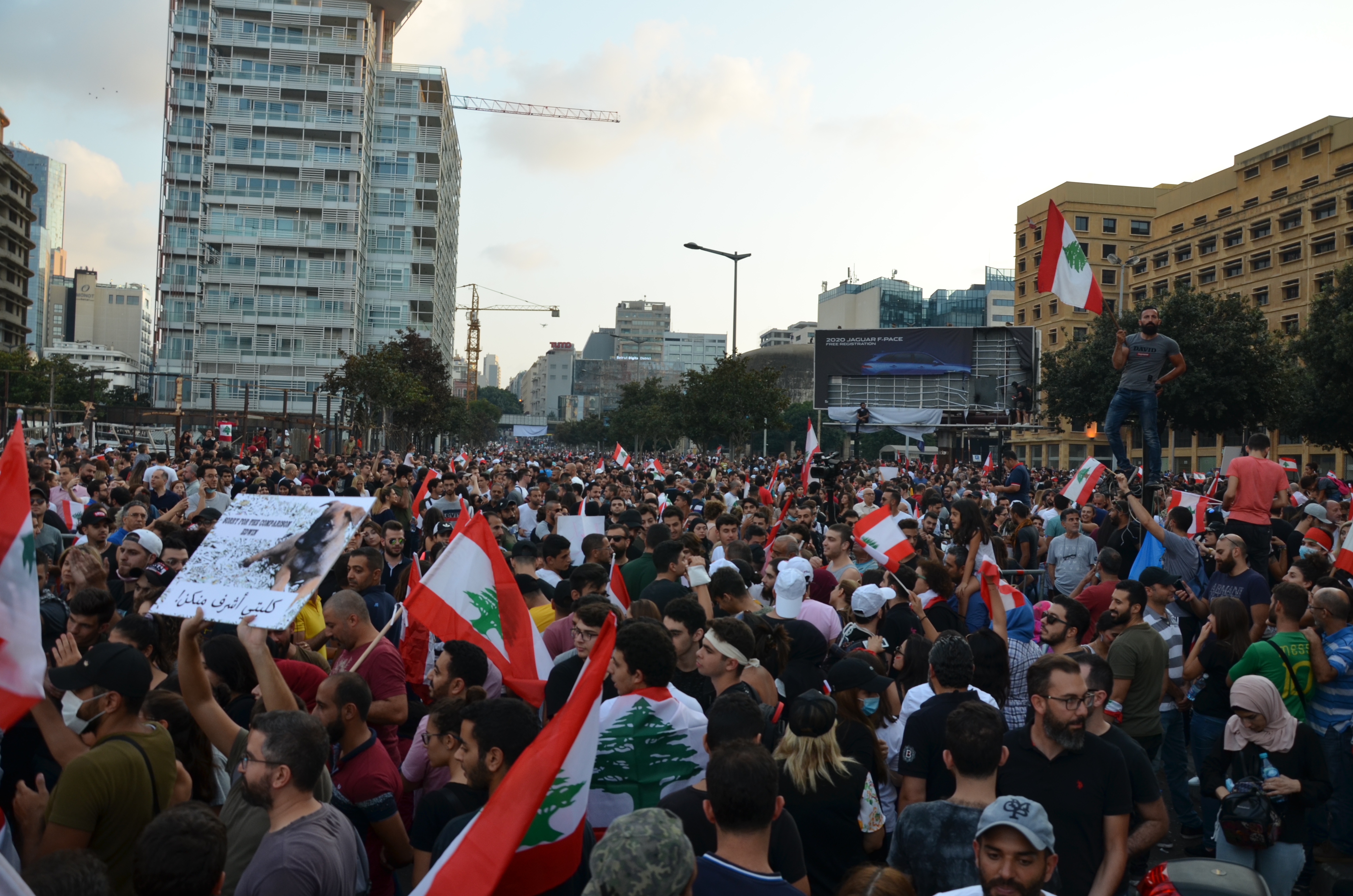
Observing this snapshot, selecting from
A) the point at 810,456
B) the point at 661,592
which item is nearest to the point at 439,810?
the point at 661,592

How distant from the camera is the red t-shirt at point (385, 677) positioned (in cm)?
540

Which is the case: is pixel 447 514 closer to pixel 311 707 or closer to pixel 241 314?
pixel 311 707

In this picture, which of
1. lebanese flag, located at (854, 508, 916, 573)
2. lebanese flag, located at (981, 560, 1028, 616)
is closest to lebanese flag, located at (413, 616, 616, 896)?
lebanese flag, located at (981, 560, 1028, 616)

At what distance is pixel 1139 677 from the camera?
637cm

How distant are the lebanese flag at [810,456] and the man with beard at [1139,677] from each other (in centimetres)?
1100

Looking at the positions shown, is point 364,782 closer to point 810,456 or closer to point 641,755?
point 641,755

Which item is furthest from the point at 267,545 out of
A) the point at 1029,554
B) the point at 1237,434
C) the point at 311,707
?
the point at 1237,434

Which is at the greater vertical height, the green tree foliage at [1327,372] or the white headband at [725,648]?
the green tree foliage at [1327,372]

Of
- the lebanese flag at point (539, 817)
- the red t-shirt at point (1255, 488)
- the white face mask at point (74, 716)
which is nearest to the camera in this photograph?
the lebanese flag at point (539, 817)

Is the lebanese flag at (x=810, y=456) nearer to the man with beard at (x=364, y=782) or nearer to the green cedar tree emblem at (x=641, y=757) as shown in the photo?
the green cedar tree emblem at (x=641, y=757)

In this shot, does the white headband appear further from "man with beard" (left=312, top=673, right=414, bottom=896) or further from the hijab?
the hijab

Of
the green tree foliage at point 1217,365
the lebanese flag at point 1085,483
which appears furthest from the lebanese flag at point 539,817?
the green tree foliage at point 1217,365

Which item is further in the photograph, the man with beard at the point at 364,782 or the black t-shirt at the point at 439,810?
the man with beard at the point at 364,782

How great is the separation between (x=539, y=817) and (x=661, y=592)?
371 cm
